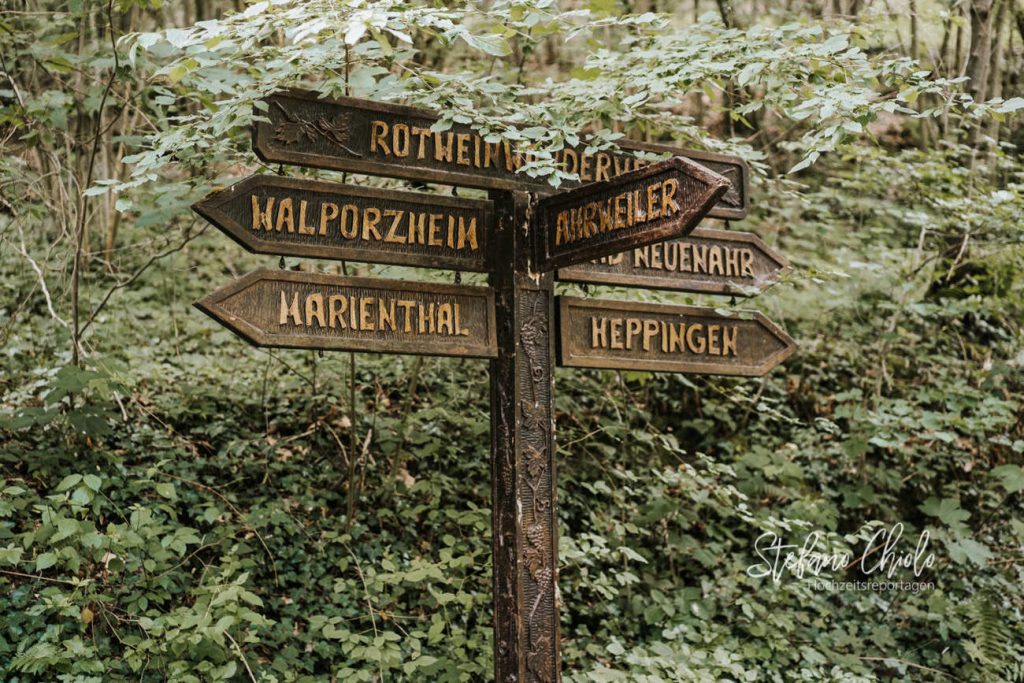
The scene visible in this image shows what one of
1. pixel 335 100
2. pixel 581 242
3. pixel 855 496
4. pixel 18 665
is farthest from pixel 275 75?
pixel 855 496

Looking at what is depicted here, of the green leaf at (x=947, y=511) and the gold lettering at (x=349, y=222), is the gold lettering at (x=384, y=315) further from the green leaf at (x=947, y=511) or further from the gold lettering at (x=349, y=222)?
the green leaf at (x=947, y=511)

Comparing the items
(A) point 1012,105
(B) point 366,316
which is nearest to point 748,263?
(A) point 1012,105

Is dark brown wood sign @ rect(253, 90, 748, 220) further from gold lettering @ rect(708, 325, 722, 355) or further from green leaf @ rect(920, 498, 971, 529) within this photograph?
green leaf @ rect(920, 498, 971, 529)

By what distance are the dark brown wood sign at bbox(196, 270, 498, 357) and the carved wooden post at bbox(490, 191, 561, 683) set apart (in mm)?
109

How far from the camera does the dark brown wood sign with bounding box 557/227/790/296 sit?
11.9ft

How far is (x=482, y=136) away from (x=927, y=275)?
523cm

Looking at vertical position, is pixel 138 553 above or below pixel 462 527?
above

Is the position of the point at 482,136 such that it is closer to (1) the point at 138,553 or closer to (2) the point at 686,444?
(1) the point at 138,553

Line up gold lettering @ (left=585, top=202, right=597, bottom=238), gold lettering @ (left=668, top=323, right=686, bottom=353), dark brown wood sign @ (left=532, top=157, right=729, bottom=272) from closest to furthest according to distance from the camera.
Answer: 1. dark brown wood sign @ (left=532, top=157, right=729, bottom=272)
2. gold lettering @ (left=585, top=202, right=597, bottom=238)
3. gold lettering @ (left=668, top=323, right=686, bottom=353)

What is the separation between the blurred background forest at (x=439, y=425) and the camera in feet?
12.0

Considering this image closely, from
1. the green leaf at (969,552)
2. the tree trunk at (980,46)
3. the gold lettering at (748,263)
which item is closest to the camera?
the gold lettering at (748,263)

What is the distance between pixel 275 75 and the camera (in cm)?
346

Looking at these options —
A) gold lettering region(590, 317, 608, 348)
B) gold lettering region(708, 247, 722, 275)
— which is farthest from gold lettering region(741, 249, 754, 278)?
gold lettering region(590, 317, 608, 348)

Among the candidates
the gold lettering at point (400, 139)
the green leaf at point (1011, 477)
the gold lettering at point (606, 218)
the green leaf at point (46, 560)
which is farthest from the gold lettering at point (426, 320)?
the green leaf at point (1011, 477)
